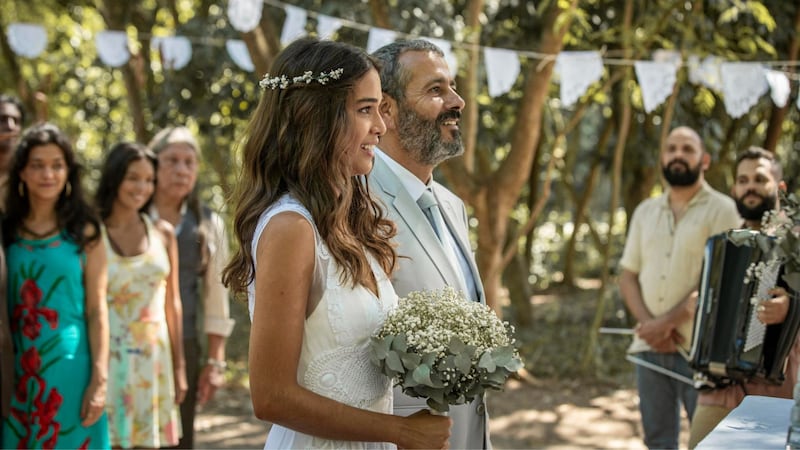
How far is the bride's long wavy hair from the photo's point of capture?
Answer: 7.84ft

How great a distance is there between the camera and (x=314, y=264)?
2311 millimetres

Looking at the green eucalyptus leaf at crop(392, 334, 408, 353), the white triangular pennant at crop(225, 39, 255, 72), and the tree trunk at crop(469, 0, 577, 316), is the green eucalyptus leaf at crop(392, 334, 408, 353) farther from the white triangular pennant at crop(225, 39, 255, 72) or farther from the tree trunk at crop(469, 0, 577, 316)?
the white triangular pennant at crop(225, 39, 255, 72)

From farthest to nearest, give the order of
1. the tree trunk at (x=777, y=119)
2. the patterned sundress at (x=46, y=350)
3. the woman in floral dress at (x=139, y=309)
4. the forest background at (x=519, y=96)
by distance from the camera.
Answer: the tree trunk at (x=777, y=119) < the forest background at (x=519, y=96) < the woman in floral dress at (x=139, y=309) < the patterned sundress at (x=46, y=350)

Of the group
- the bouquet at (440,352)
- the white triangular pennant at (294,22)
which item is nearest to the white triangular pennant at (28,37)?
the white triangular pennant at (294,22)

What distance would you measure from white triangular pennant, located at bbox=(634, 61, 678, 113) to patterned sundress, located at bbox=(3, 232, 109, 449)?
4532 mm

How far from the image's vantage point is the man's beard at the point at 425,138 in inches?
137

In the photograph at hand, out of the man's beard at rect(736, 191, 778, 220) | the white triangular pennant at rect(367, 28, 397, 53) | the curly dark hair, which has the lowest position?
the curly dark hair

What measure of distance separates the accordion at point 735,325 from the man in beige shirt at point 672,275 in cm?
92

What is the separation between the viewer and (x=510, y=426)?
8289 millimetres

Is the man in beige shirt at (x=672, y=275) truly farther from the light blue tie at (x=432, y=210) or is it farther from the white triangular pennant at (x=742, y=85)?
the light blue tie at (x=432, y=210)

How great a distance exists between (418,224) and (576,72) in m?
4.43

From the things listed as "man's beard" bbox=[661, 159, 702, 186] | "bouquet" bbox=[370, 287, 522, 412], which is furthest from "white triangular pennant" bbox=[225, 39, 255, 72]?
"bouquet" bbox=[370, 287, 522, 412]

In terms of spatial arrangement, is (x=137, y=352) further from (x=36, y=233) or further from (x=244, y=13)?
(x=244, y=13)

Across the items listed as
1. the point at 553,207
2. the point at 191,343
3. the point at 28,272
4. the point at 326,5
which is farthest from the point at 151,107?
the point at 553,207
